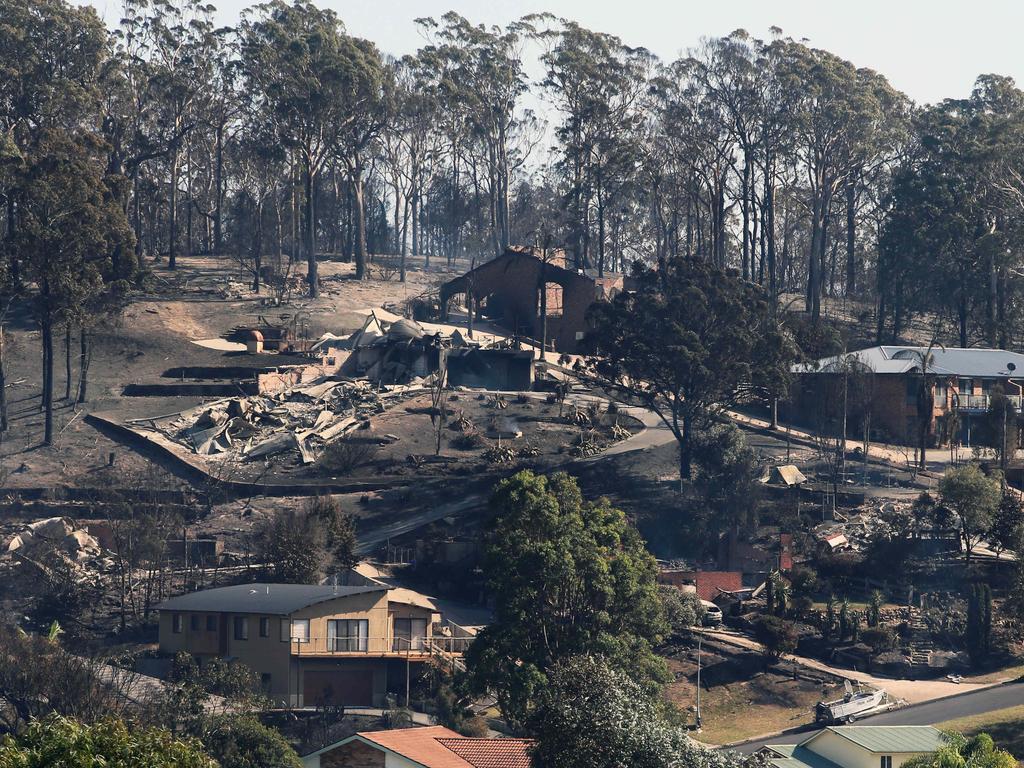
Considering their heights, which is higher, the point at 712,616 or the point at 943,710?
the point at 712,616

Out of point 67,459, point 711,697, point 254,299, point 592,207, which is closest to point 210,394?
point 67,459

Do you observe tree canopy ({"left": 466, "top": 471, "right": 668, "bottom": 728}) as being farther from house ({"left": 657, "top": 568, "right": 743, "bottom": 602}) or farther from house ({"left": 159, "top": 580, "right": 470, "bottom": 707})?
house ({"left": 657, "top": 568, "right": 743, "bottom": 602})

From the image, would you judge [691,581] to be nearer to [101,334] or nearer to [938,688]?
[938,688]

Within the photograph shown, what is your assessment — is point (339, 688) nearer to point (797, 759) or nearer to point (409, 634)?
point (409, 634)

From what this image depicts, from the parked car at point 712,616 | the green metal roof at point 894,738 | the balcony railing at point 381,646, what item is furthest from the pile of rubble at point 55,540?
the green metal roof at point 894,738

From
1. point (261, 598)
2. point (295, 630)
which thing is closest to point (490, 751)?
point (295, 630)

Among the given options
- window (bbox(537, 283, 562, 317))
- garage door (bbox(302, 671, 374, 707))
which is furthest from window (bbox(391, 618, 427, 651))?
window (bbox(537, 283, 562, 317))

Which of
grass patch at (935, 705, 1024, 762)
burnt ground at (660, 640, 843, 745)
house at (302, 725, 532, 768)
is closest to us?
house at (302, 725, 532, 768)
